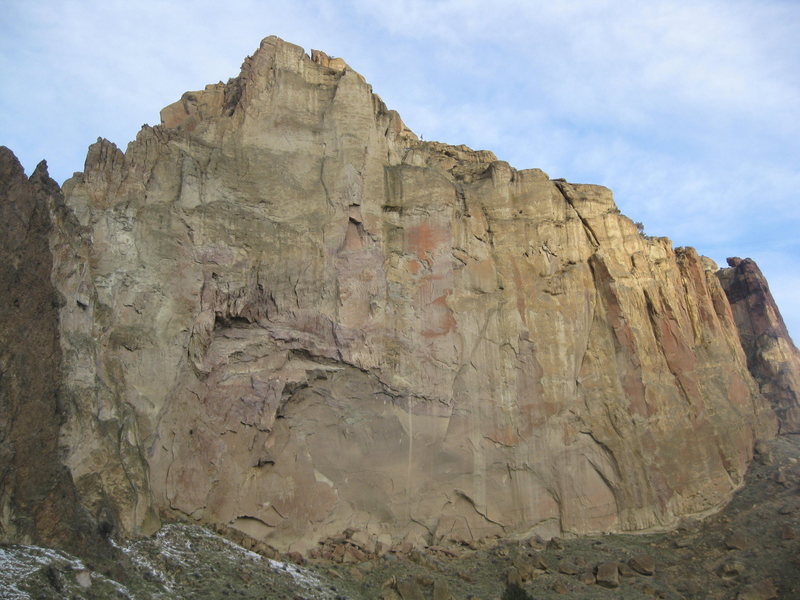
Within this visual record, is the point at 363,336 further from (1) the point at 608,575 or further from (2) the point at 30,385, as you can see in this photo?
(2) the point at 30,385

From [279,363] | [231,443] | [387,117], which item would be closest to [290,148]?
[387,117]

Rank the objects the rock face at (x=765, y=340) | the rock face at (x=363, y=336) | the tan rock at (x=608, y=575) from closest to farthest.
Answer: the rock face at (x=363, y=336) → the tan rock at (x=608, y=575) → the rock face at (x=765, y=340)

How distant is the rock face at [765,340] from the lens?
37562 mm

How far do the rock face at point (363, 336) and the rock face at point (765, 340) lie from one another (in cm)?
590

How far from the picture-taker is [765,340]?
4059cm

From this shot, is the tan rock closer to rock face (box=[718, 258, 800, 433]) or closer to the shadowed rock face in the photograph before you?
the shadowed rock face

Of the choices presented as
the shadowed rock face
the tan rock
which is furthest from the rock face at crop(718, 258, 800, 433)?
the shadowed rock face

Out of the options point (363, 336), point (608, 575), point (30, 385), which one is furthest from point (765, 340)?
point (30, 385)

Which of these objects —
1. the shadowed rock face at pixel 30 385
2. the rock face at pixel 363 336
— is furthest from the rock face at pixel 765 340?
the shadowed rock face at pixel 30 385

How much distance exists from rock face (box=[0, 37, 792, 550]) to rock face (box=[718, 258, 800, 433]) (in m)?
5.90

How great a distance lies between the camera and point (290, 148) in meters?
28.0

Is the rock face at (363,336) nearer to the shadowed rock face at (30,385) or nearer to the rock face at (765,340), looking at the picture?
the shadowed rock face at (30,385)

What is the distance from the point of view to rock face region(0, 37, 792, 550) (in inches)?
908

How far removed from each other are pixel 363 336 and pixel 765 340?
82.7 ft
